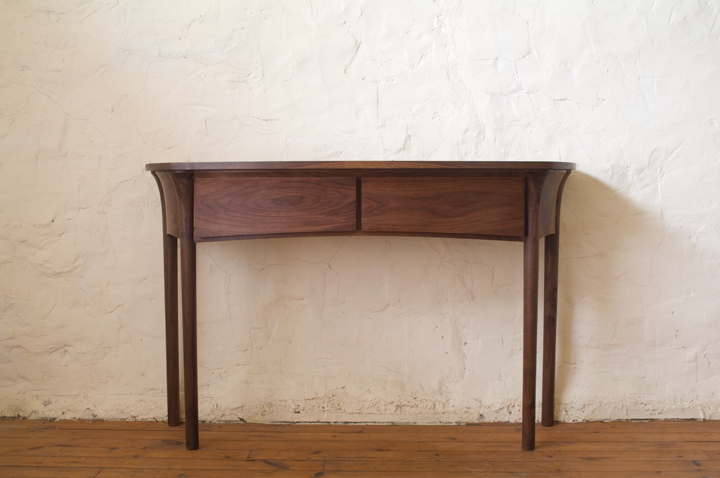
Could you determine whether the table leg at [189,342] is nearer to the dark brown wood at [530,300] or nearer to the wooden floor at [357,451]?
the wooden floor at [357,451]

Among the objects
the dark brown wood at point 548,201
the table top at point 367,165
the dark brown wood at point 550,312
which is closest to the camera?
the table top at point 367,165

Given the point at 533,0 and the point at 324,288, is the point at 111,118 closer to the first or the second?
the point at 324,288

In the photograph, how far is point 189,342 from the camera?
1.80m

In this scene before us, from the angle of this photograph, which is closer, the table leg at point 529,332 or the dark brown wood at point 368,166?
the dark brown wood at point 368,166

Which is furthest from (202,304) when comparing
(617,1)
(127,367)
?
(617,1)

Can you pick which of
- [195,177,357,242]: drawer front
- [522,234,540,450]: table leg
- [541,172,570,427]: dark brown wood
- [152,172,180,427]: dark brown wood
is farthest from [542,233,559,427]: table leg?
[152,172,180,427]: dark brown wood

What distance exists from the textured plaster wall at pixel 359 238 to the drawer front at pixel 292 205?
414 millimetres

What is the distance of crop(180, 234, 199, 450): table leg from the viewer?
1751mm

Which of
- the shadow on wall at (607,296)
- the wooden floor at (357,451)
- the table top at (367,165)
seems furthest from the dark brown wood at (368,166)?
the wooden floor at (357,451)

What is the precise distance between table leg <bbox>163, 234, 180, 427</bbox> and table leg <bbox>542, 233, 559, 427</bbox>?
4.74 ft

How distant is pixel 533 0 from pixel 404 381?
5.29 ft

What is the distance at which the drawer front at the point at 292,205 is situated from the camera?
1.67 metres

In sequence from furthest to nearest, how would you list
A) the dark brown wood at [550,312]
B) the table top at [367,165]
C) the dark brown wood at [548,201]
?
the dark brown wood at [550,312], the dark brown wood at [548,201], the table top at [367,165]

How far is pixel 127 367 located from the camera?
6.97 ft
